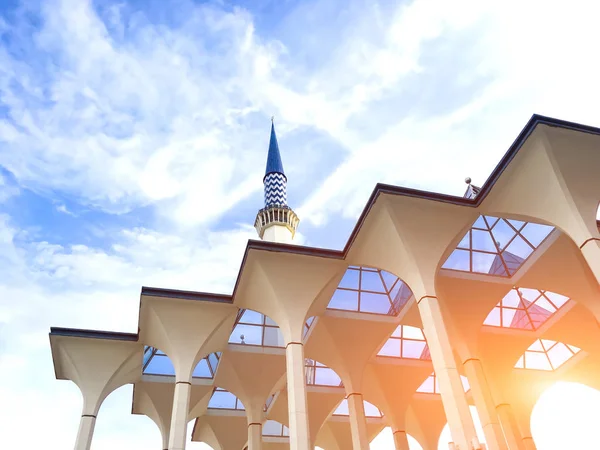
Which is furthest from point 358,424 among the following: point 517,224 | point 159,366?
point 159,366

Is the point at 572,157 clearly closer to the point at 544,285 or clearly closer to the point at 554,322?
the point at 544,285

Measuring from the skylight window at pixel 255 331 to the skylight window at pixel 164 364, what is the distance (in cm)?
196

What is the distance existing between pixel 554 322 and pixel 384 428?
1494 cm

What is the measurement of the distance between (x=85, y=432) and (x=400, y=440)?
14.9m

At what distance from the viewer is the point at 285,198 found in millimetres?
39344

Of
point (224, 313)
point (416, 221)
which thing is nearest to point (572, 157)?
point (416, 221)

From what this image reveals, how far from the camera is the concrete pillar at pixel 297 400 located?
1495cm

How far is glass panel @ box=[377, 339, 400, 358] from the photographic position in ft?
80.2

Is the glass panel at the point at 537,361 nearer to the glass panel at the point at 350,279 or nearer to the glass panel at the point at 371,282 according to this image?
the glass panel at the point at 371,282

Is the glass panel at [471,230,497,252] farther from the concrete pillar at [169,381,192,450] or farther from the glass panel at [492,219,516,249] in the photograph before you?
the concrete pillar at [169,381,192,450]

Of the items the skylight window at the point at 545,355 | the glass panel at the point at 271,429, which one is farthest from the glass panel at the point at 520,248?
the glass panel at the point at 271,429

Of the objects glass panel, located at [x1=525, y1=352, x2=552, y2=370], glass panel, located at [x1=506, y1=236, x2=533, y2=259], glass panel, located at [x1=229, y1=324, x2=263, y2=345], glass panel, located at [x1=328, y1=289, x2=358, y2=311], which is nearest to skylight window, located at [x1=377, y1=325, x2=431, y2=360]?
glass panel, located at [x1=328, y1=289, x2=358, y2=311]

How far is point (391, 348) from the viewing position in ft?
81.0

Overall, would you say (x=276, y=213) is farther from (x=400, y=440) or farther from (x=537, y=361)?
(x=537, y=361)
